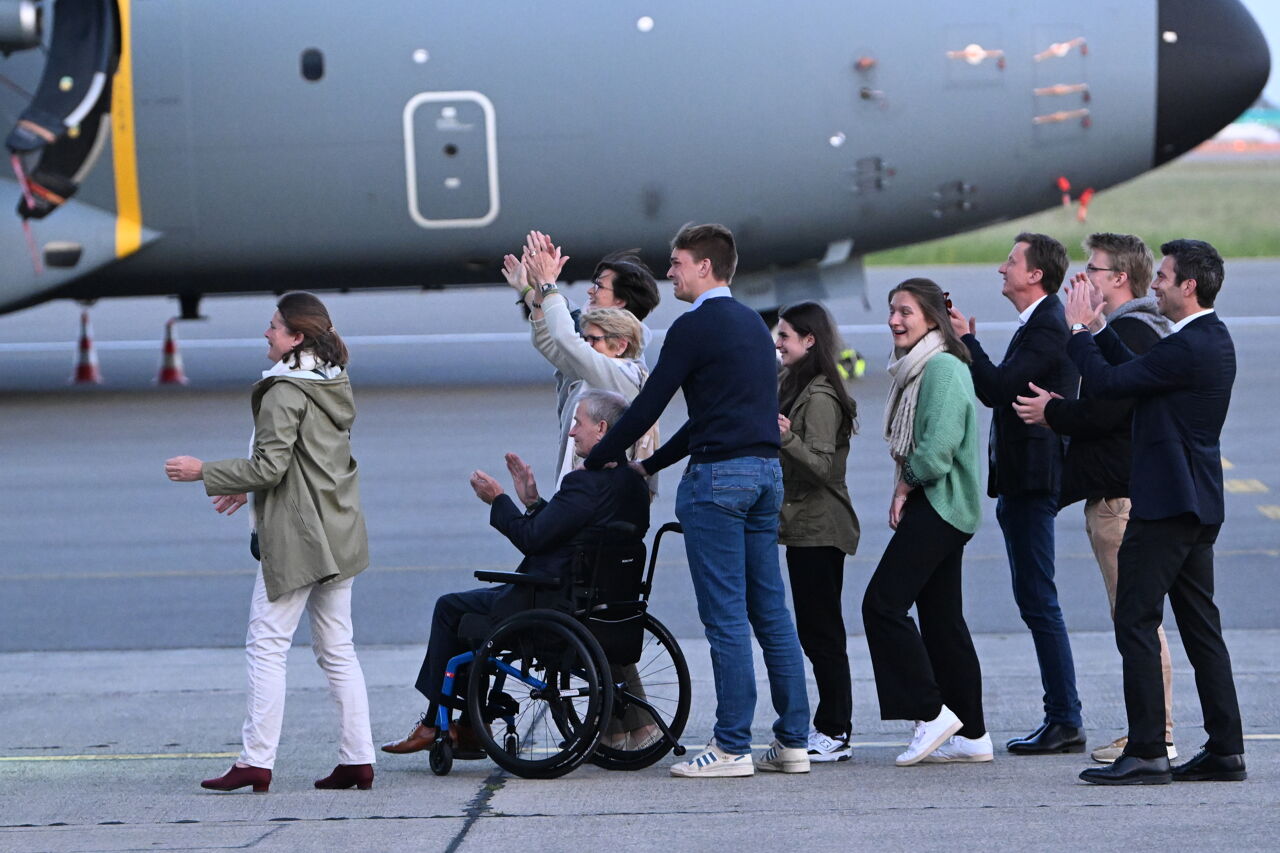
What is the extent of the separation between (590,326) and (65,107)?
1011cm

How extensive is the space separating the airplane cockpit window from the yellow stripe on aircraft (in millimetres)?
83

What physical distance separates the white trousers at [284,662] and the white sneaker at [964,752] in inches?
74.6

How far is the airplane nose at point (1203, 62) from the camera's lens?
14.7m

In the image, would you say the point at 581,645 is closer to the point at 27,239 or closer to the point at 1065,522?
the point at 1065,522

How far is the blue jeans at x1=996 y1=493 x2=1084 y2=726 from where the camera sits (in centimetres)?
605

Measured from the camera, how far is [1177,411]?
5.45 m

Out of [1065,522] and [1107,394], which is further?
[1065,522]

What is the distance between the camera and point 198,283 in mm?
15852

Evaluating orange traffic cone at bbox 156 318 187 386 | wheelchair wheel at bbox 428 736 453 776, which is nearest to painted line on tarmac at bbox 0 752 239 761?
wheelchair wheel at bbox 428 736 453 776

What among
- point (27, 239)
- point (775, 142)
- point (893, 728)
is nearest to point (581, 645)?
point (893, 728)

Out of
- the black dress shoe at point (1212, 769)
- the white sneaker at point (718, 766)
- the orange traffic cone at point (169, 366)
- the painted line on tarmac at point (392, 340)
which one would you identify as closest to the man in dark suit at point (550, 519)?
the white sneaker at point (718, 766)

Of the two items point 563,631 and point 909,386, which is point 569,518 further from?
point 909,386

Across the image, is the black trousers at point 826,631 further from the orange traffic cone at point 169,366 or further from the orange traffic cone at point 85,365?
the orange traffic cone at point 85,365

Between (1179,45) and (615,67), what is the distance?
4.80 meters
